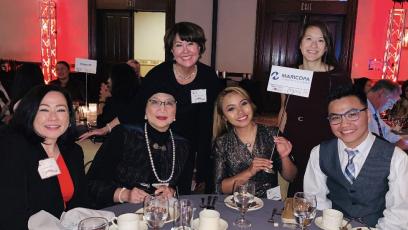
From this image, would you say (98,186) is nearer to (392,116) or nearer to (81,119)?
(81,119)

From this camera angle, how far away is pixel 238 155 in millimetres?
2670

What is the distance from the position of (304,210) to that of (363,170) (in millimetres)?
672

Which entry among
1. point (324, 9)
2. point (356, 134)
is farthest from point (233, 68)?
point (356, 134)

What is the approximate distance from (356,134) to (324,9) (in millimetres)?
7957

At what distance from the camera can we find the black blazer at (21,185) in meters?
1.96

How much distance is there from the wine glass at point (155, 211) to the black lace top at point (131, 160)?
0.81 meters

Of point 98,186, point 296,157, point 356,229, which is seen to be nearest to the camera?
point 356,229

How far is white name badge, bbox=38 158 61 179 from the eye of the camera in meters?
2.07

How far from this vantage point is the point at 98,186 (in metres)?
2.34

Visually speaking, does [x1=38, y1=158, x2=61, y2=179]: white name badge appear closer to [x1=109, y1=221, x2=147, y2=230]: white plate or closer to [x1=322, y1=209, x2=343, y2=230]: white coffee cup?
[x1=109, y1=221, x2=147, y2=230]: white plate

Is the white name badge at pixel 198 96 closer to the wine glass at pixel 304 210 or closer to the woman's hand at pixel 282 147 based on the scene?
the woman's hand at pixel 282 147

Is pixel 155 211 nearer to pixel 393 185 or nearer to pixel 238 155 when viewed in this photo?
pixel 238 155

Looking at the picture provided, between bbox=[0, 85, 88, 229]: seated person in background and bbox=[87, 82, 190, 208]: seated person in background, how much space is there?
168mm

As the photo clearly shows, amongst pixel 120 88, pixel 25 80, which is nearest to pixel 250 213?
pixel 120 88
